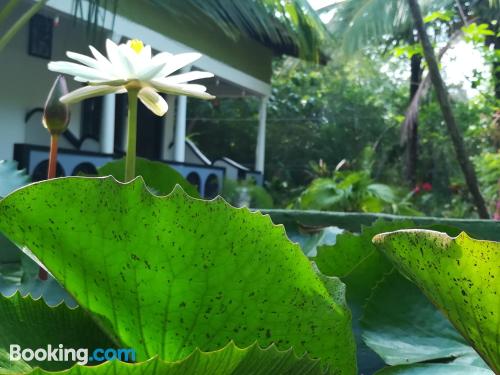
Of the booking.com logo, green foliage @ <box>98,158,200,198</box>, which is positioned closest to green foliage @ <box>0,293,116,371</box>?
the booking.com logo

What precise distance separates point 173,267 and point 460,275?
194 millimetres

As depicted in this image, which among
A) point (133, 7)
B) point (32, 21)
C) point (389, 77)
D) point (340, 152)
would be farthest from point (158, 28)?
point (389, 77)

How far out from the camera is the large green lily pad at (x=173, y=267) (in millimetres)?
432

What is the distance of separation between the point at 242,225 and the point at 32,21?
6.54 metres

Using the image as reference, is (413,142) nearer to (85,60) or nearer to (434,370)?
(85,60)

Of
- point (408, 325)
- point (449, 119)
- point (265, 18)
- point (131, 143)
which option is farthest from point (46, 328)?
point (265, 18)

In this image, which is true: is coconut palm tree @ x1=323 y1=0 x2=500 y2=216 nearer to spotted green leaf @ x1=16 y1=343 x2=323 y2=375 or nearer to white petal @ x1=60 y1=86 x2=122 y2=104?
white petal @ x1=60 y1=86 x2=122 y2=104

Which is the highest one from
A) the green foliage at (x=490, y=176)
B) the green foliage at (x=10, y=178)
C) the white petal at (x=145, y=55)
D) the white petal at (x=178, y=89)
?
the white petal at (x=145, y=55)

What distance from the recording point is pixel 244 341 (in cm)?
46

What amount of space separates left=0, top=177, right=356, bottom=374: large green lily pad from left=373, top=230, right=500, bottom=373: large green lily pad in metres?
0.07

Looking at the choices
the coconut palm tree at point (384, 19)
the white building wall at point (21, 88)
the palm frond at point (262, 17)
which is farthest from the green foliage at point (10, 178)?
the coconut palm tree at point (384, 19)

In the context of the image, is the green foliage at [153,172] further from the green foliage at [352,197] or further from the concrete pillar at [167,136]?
the concrete pillar at [167,136]

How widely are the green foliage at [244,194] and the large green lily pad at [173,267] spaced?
748 centimetres

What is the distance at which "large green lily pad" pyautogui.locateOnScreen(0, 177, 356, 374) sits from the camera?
17.0 inches
